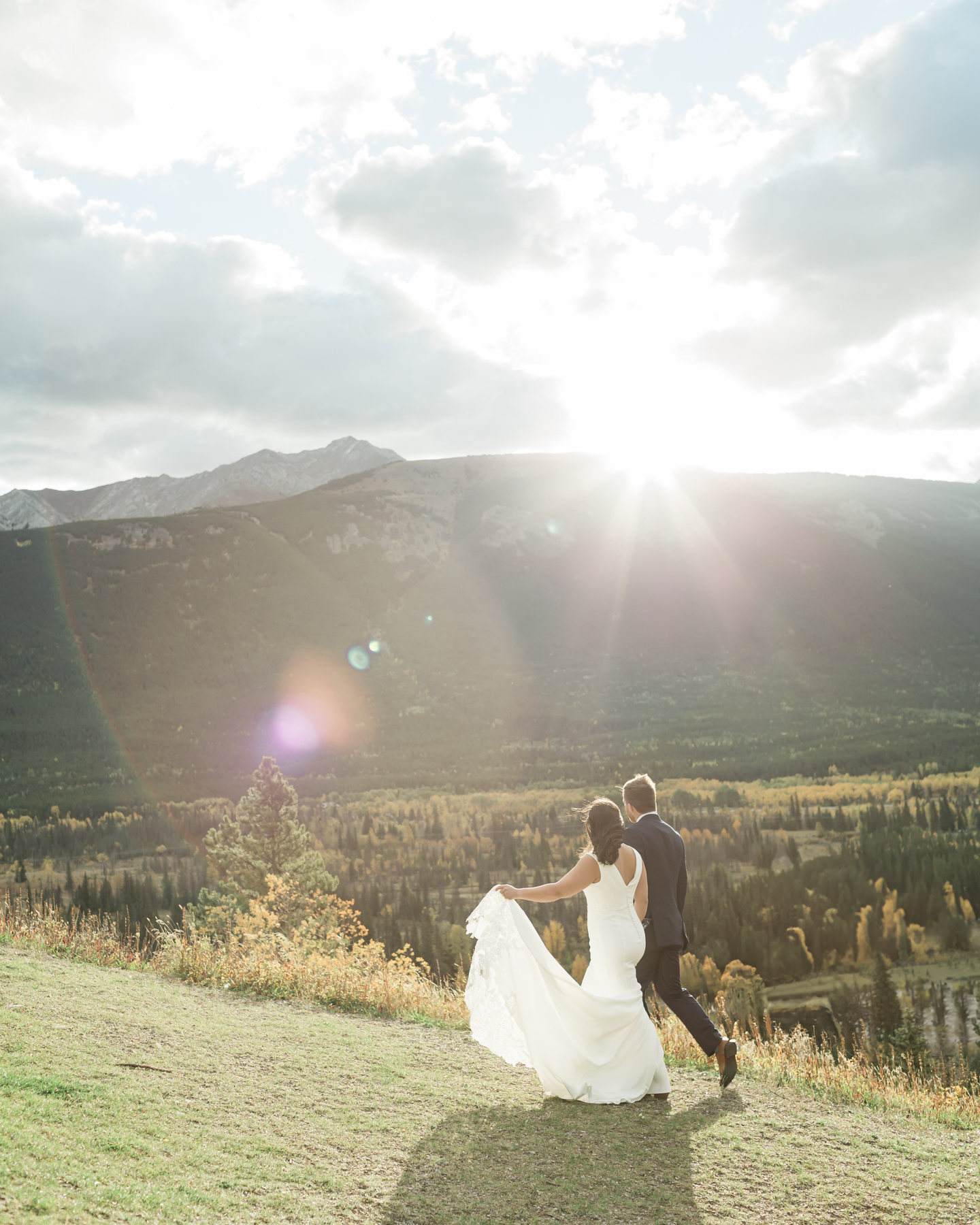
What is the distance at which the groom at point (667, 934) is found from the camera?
6.26 meters

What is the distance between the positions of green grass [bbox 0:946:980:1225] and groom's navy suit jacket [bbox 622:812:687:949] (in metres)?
1.14

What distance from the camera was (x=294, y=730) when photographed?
92812 millimetres

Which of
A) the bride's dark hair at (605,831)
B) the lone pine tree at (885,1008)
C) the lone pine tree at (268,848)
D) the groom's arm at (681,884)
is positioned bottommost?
the lone pine tree at (885,1008)

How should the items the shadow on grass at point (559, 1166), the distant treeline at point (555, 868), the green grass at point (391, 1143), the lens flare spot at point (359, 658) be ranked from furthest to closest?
the lens flare spot at point (359, 658) → the distant treeline at point (555, 868) → the shadow on grass at point (559, 1166) → the green grass at point (391, 1143)

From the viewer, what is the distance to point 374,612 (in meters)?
123

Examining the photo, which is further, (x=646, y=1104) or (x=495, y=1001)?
(x=495, y=1001)

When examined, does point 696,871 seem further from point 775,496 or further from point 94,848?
point 775,496

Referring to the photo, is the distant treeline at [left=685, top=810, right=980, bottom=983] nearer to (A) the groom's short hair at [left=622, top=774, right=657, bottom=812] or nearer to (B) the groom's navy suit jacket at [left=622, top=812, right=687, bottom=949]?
(B) the groom's navy suit jacket at [left=622, top=812, right=687, bottom=949]

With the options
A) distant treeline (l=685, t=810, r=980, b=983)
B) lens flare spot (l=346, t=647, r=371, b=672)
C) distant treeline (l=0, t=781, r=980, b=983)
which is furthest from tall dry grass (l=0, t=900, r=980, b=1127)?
lens flare spot (l=346, t=647, r=371, b=672)

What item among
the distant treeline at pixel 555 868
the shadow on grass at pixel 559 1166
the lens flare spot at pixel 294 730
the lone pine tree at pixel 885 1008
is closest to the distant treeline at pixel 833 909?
the distant treeline at pixel 555 868

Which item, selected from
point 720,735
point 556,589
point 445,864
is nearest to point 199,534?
point 556,589

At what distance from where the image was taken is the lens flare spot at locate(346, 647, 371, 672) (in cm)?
10956

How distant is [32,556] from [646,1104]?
4728 inches

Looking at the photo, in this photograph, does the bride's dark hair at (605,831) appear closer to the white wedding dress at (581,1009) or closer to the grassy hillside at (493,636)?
the white wedding dress at (581,1009)
